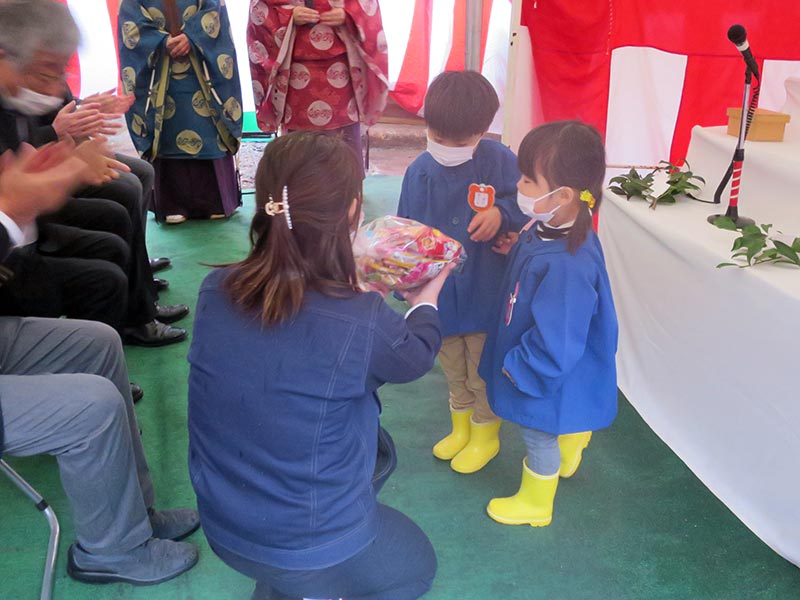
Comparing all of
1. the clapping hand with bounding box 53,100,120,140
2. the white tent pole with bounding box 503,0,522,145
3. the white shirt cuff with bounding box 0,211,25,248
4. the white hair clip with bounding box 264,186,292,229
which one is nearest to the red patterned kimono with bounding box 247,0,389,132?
the white tent pole with bounding box 503,0,522,145

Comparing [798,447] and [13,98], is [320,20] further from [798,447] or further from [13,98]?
[798,447]

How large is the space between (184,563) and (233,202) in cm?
272

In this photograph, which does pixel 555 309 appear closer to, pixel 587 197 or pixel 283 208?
pixel 587 197

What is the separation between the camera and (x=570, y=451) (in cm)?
188

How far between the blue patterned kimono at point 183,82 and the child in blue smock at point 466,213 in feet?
6.85

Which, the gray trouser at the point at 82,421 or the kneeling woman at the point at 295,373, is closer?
the kneeling woman at the point at 295,373

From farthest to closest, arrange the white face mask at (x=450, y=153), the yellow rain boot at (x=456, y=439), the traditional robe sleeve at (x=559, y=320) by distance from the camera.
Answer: the yellow rain boot at (x=456, y=439) < the white face mask at (x=450, y=153) < the traditional robe sleeve at (x=559, y=320)

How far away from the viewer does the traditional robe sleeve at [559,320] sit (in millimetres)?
1470

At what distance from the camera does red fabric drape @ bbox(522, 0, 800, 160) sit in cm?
248

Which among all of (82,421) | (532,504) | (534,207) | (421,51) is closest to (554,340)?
(534,207)

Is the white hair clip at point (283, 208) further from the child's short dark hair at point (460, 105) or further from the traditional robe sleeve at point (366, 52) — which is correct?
the traditional robe sleeve at point (366, 52)

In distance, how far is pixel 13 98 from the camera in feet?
5.44

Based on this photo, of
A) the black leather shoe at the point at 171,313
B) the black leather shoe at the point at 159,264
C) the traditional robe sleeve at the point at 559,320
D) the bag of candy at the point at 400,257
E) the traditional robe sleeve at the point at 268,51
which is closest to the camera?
the bag of candy at the point at 400,257

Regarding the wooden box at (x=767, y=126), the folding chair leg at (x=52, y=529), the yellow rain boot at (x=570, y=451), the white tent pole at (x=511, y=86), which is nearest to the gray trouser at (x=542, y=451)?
the yellow rain boot at (x=570, y=451)
